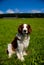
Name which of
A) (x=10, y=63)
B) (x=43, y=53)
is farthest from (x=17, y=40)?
(x=43, y=53)

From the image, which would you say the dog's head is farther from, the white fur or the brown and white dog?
the white fur

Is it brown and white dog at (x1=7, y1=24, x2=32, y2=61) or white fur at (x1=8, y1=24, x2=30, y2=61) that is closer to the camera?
brown and white dog at (x1=7, y1=24, x2=32, y2=61)

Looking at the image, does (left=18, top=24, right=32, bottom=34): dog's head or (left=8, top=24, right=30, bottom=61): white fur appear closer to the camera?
(left=18, top=24, right=32, bottom=34): dog's head

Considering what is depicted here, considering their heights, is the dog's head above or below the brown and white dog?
above

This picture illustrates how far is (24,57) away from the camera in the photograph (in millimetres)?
10203

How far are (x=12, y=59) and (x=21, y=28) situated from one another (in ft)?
4.52

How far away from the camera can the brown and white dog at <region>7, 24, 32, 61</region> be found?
9.39 meters

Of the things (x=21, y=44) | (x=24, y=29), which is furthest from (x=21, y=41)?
(x=24, y=29)

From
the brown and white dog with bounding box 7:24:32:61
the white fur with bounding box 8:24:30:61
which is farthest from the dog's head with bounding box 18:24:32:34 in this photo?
the white fur with bounding box 8:24:30:61

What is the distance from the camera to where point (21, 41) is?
9742 mm

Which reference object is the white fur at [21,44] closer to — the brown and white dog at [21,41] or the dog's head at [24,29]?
the brown and white dog at [21,41]

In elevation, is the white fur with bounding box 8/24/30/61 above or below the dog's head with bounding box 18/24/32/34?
below

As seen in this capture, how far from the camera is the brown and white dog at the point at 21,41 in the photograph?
939 cm

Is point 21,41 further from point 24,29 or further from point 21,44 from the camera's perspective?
point 24,29
